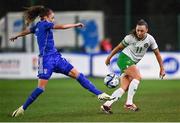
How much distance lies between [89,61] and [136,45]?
1484cm

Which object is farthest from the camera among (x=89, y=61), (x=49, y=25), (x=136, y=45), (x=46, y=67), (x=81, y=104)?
(x=89, y=61)

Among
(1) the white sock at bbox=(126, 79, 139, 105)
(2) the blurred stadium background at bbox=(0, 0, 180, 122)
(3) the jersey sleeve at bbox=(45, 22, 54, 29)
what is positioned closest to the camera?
(3) the jersey sleeve at bbox=(45, 22, 54, 29)

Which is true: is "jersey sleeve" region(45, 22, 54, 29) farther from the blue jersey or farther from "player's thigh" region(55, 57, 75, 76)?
"player's thigh" region(55, 57, 75, 76)

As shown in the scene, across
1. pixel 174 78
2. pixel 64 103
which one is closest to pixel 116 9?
pixel 174 78

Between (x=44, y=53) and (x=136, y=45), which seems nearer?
(x=44, y=53)

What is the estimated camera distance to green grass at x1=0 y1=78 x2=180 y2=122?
14570 millimetres

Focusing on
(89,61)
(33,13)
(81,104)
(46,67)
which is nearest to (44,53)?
(46,67)

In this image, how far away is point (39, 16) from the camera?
15.1 meters

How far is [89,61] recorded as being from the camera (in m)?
30.6

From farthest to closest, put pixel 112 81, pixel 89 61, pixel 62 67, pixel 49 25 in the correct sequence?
pixel 89 61, pixel 112 81, pixel 62 67, pixel 49 25

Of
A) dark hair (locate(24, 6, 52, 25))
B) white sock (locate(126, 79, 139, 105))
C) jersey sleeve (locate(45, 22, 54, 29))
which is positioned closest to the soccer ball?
white sock (locate(126, 79, 139, 105))

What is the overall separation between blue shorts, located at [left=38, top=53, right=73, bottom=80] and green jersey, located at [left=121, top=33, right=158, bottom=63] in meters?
1.41

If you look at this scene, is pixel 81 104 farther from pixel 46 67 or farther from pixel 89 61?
pixel 89 61

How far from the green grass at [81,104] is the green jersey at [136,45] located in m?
1.19
